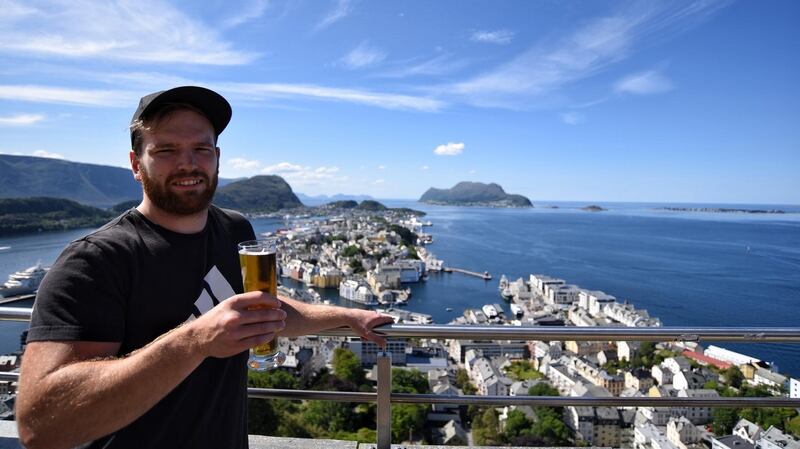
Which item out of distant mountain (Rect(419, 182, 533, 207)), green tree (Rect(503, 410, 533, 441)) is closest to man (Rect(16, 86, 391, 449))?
green tree (Rect(503, 410, 533, 441))

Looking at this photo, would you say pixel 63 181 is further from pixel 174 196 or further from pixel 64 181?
pixel 174 196

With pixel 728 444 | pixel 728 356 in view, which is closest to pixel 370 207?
pixel 728 356

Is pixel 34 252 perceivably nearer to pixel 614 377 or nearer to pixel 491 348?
pixel 491 348

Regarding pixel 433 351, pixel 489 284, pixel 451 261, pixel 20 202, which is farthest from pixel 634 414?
pixel 20 202

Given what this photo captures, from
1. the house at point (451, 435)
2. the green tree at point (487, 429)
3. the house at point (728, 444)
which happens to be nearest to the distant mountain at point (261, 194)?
the green tree at point (487, 429)

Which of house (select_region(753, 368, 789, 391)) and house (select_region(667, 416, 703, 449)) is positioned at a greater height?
house (select_region(753, 368, 789, 391))

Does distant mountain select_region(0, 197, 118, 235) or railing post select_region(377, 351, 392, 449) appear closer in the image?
railing post select_region(377, 351, 392, 449)

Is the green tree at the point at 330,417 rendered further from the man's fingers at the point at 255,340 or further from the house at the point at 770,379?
the house at the point at 770,379

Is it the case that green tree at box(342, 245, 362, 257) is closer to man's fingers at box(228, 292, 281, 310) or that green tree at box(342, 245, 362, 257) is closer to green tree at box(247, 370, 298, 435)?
green tree at box(247, 370, 298, 435)
